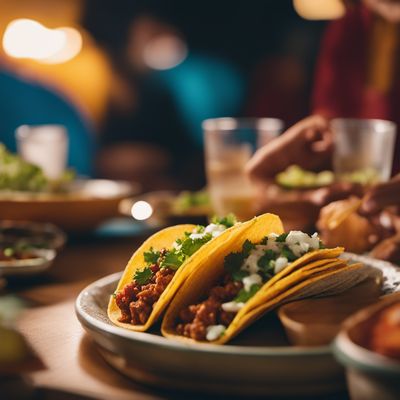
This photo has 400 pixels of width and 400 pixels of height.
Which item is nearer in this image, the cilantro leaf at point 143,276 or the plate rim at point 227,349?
the plate rim at point 227,349

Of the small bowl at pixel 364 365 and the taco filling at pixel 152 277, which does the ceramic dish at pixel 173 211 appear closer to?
the taco filling at pixel 152 277

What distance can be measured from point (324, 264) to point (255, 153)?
1.34 metres

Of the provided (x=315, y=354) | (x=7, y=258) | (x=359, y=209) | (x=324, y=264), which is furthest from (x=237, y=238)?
(x=7, y=258)

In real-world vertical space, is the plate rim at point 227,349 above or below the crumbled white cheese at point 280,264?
below

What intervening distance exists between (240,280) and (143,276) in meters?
0.24

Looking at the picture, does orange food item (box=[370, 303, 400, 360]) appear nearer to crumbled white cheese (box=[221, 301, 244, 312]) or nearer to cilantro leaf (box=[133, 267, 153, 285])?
crumbled white cheese (box=[221, 301, 244, 312])

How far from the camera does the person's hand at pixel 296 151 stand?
249 cm

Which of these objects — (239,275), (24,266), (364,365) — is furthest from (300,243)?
(24,266)

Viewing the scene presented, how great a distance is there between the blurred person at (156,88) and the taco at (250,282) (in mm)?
6557

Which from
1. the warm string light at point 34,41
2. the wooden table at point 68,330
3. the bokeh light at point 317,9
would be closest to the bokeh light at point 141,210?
the wooden table at point 68,330

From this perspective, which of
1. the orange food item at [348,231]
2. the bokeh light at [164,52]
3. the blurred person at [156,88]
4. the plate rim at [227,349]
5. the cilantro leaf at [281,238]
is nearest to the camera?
the plate rim at [227,349]

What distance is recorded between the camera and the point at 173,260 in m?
1.45

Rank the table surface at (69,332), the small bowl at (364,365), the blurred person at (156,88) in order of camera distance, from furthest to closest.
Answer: the blurred person at (156,88), the table surface at (69,332), the small bowl at (364,365)

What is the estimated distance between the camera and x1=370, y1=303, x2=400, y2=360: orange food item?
0.97m
